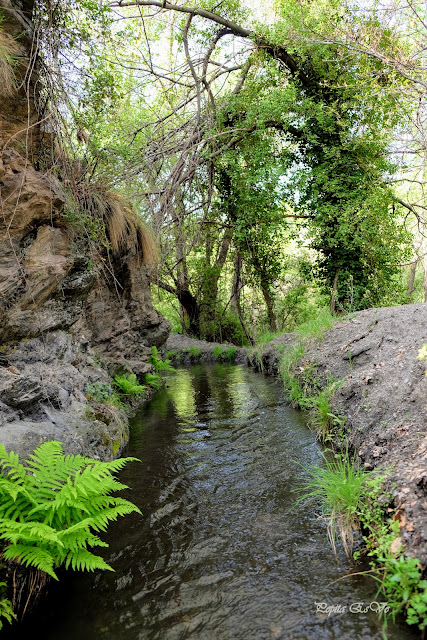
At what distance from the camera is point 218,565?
10.2ft

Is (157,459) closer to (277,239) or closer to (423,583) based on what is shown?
(423,583)

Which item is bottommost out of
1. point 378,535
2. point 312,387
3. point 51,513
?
point 378,535

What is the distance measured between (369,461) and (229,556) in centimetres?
162

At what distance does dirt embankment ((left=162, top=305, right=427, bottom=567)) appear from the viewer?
2.92m

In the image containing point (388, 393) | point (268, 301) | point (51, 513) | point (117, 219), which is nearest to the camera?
point (51, 513)

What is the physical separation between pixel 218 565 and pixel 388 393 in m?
2.71

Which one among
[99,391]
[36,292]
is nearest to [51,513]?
[36,292]

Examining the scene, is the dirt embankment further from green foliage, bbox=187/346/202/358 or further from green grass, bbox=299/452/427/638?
green foliage, bbox=187/346/202/358

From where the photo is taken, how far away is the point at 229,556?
320cm

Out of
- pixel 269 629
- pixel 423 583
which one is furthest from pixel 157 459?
pixel 423 583

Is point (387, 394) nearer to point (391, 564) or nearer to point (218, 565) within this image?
point (391, 564)

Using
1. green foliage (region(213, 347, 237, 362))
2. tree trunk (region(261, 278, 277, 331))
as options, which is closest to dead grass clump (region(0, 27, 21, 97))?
tree trunk (region(261, 278, 277, 331))

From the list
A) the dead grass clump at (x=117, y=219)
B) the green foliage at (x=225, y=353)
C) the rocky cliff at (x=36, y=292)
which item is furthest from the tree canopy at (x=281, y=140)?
the green foliage at (x=225, y=353)

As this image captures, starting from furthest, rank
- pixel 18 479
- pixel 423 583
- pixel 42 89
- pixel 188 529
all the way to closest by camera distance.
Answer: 1. pixel 42 89
2. pixel 188 529
3. pixel 18 479
4. pixel 423 583
